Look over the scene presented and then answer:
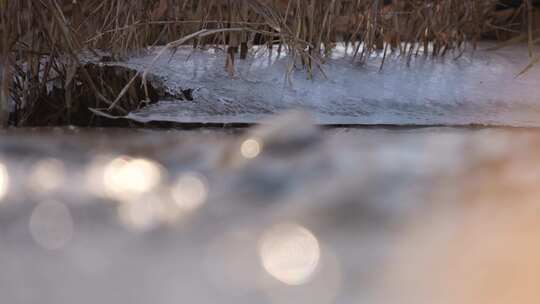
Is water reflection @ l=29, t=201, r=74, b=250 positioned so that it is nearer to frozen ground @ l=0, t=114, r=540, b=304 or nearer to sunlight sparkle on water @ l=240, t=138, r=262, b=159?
frozen ground @ l=0, t=114, r=540, b=304

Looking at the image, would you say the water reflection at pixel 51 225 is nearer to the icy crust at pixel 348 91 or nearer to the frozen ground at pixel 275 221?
the frozen ground at pixel 275 221

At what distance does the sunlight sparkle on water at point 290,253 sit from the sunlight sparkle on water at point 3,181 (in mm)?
250

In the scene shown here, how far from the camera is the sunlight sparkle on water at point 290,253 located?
0.51m

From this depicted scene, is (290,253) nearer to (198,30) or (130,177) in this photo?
(130,177)

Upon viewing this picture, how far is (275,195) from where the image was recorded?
614mm

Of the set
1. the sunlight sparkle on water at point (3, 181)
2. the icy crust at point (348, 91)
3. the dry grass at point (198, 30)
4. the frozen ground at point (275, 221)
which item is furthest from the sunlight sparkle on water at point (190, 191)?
the icy crust at point (348, 91)

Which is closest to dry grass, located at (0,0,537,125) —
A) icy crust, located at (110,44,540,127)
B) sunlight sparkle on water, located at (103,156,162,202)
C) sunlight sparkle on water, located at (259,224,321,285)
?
icy crust, located at (110,44,540,127)

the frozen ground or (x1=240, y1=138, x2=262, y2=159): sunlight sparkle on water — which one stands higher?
(x1=240, y1=138, x2=262, y2=159): sunlight sparkle on water

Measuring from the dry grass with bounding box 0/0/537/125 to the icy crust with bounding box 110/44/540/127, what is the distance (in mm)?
36

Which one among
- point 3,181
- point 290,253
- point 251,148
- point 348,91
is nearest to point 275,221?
point 290,253

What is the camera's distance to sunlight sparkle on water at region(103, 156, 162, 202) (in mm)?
624

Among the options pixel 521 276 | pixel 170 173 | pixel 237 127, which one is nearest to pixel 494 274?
pixel 521 276

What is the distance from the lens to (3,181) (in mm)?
644

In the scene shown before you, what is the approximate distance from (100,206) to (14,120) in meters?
0.53
